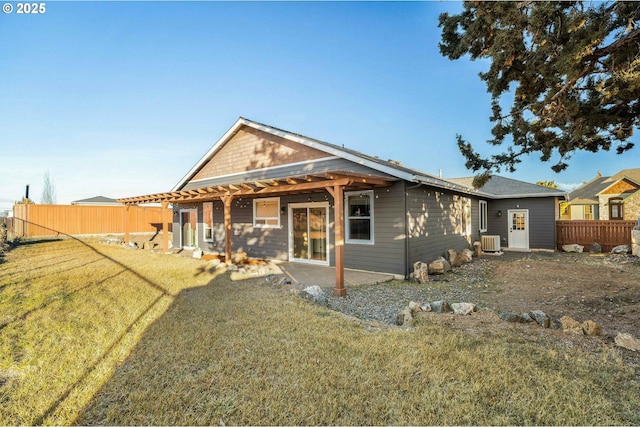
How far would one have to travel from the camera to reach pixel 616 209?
23375 millimetres

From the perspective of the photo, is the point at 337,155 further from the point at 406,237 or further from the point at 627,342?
the point at 627,342

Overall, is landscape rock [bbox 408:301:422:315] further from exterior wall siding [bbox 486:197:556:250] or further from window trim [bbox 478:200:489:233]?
exterior wall siding [bbox 486:197:556:250]

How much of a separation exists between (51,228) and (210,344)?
25162mm

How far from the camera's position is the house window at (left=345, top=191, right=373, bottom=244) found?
9.02 metres

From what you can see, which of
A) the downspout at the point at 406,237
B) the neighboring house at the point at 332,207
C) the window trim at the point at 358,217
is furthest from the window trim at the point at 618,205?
the window trim at the point at 358,217

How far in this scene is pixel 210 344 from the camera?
3.63m

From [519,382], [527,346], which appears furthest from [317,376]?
[527,346]

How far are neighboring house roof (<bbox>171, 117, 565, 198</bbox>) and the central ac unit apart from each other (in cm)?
204

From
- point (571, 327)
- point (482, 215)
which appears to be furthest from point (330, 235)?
point (482, 215)

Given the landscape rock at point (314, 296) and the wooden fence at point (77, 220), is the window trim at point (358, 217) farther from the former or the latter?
the wooden fence at point (77, 220)

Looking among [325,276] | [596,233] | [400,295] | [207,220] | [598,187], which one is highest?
[598,187]

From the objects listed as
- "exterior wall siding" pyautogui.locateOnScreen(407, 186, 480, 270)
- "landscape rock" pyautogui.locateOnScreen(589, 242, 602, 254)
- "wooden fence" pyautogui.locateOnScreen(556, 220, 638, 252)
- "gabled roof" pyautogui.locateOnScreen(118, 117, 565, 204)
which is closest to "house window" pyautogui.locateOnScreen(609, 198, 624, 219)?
"gabled roof" pyautogui.locateOnScreen(118, 117, 565, 204)

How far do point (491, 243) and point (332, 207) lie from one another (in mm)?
9134

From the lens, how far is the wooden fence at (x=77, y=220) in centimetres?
2080
